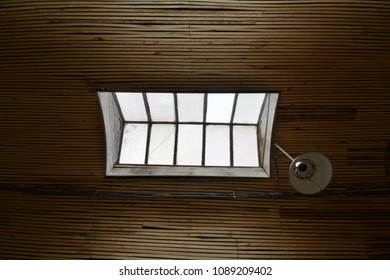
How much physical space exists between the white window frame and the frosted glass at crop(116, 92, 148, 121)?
0.10 metres

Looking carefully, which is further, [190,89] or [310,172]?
[190,89]

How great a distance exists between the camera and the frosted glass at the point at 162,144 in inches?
184

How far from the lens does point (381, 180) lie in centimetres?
431

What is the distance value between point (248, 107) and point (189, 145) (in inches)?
40.2

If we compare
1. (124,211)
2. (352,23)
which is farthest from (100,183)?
(352,23)

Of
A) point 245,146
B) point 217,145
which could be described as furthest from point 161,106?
point 245,146

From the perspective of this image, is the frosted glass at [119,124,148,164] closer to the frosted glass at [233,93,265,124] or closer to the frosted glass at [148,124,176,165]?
the frosted glass at [148,124,176,165]

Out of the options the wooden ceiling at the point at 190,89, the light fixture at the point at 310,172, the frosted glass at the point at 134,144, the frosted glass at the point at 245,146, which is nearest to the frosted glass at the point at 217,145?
the frosted glass at the point at 245,146

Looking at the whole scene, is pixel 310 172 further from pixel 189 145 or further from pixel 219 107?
pixel 189 145

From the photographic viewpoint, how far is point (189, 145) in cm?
A: 478

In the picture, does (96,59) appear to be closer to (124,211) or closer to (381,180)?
(124,211)

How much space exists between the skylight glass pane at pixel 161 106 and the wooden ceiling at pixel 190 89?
1.74 feet

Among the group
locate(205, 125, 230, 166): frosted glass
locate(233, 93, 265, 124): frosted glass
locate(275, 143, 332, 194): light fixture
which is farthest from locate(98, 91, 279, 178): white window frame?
locate(275, 143, 332, 194): light fixture

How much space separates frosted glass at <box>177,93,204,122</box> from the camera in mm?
4469
